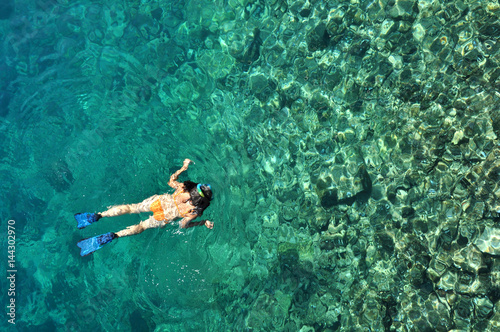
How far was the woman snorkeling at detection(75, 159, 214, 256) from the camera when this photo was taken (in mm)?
5922

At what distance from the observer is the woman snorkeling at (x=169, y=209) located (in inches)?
233

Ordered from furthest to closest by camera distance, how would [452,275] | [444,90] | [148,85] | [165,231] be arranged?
[148,85]
[165,231]
[444,90]
[452,275]

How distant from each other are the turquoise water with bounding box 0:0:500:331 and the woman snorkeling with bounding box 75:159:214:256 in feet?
2.50

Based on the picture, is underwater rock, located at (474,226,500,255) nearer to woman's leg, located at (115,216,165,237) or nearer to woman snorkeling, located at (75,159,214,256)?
woman snorkeling, located at (75,159,214,256)

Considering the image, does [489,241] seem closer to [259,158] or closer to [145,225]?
[259,158]

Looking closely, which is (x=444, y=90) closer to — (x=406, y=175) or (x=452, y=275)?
(x=406, y=175)

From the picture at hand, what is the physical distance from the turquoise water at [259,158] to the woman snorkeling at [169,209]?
0.76 metres

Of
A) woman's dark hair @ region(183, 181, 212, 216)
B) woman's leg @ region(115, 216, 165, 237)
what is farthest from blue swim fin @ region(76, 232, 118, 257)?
woman's dark hair @ region(183, 181, 212, 216)

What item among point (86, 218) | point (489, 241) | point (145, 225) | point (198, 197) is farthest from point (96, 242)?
point (489, 241)

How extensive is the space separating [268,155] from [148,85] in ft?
10.3

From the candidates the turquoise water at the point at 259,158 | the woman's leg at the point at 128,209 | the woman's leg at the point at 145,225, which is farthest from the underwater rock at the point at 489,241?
the woman's leg at the point at 128,209

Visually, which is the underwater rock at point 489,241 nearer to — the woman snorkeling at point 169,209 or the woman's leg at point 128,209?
the woman snorkeling at point 169,209

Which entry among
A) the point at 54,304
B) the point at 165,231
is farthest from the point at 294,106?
the point at 54,304

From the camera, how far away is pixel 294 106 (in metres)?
7.16
